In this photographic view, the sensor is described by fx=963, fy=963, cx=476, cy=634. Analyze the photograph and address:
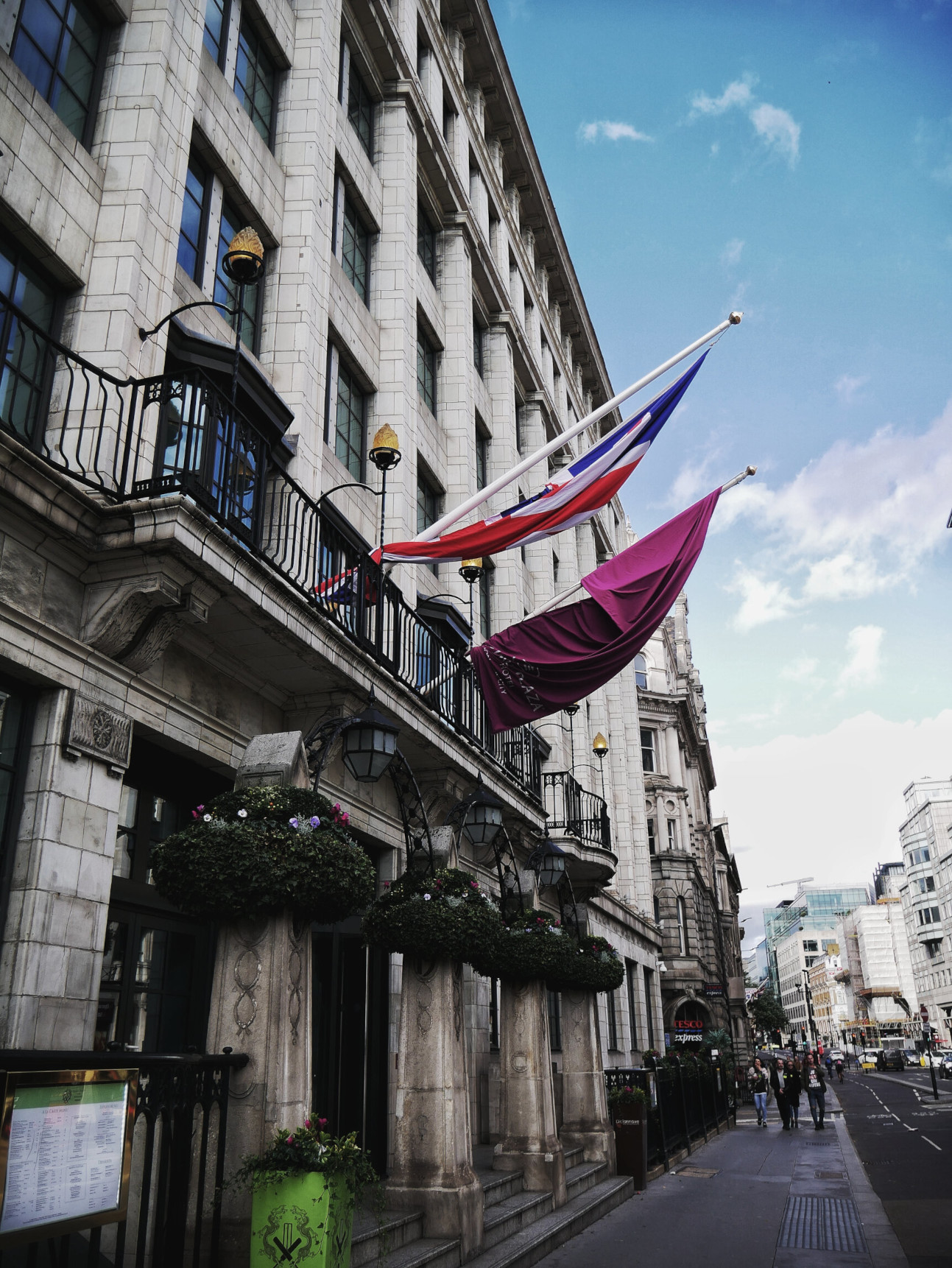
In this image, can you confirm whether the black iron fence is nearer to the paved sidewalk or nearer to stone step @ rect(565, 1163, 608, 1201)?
the paved sidewalk

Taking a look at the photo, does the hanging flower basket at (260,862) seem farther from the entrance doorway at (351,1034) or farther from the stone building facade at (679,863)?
the stone building facade at (679,863)

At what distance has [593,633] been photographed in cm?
1393

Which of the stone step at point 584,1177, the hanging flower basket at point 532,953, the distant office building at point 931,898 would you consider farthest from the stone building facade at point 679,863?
the distant office building at point 931,898

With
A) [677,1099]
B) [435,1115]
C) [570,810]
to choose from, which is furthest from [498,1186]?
[570,810]

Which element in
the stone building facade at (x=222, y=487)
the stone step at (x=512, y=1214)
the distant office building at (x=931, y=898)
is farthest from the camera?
the distant office building at (x=931, y=898)

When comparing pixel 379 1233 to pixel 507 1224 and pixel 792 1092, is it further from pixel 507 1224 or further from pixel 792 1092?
pixel 792 1092

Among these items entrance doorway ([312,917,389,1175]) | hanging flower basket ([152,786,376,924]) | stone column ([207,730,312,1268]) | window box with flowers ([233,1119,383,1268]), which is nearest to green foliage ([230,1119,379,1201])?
window box with flowers ([233,1119,383,1268])

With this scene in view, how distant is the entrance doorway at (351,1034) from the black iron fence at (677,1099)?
6.00m

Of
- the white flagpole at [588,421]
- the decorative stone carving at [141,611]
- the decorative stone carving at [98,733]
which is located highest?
the white flagpole at [588,421]

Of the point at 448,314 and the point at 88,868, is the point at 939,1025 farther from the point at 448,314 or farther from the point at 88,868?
the point at 88,868

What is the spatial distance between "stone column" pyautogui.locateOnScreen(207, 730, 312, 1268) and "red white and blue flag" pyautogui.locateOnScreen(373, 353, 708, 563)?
6.58m

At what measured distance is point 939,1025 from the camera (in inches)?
4574

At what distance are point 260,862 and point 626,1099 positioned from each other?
40.0 ft

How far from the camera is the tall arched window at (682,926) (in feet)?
170
